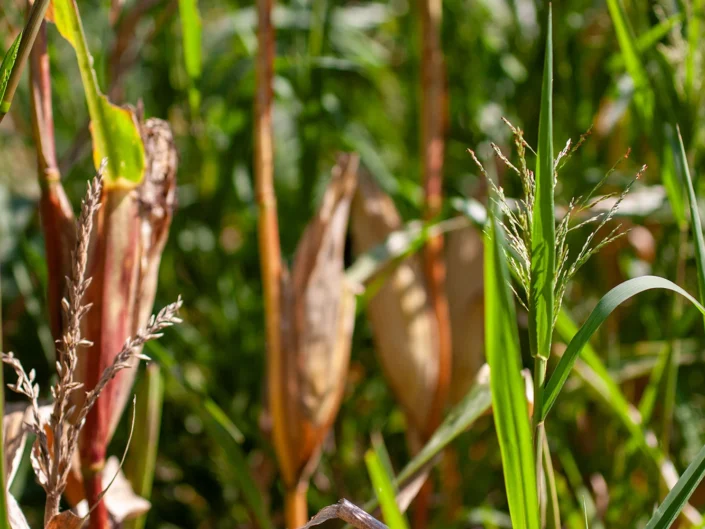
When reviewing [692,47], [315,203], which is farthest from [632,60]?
[315,203]

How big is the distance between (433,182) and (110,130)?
1.40ft

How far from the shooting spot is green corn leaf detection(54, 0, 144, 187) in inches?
18.2

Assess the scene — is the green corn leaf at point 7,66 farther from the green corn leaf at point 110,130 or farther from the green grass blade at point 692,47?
the green grass blade at point 692,47

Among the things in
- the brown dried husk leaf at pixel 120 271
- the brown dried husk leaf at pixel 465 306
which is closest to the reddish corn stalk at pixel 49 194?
the brown dried husk leaf at pixel 120 271

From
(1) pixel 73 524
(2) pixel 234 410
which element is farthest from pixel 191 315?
(1) pixel 73 524

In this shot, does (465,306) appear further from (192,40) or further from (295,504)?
(192,40)

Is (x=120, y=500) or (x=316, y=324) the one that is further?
(x=316, y=324)

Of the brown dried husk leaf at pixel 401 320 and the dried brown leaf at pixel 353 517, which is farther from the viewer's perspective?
the brown dried husk leaf at pixel 401 320

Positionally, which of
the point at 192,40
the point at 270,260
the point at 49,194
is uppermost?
the point at 192,40

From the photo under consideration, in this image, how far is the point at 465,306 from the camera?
92 cm

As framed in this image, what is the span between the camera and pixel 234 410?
3.02ft

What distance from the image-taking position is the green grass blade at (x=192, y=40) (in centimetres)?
62

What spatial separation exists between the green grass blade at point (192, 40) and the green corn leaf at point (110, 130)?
6.3 inches

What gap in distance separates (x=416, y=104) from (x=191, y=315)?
48 cm
